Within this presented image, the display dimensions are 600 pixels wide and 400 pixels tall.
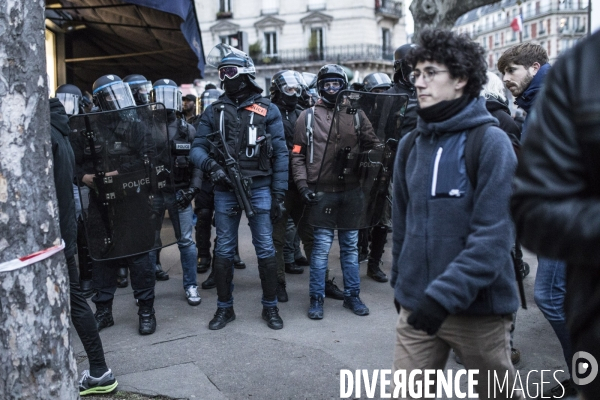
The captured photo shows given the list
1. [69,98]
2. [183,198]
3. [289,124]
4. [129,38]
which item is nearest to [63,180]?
[183,198]

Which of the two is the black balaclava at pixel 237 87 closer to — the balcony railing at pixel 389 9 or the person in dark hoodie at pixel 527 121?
the person in dark hoodie at pixel 527 121

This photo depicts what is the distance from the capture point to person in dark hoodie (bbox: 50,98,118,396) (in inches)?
146

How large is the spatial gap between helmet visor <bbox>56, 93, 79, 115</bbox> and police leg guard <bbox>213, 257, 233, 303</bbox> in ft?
6.75

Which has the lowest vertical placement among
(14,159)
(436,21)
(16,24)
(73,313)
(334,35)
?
(73,313)

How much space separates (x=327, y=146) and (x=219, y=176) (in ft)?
3.13

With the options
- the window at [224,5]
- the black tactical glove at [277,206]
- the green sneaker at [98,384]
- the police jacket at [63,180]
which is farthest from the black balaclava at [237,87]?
the window at [224,5]

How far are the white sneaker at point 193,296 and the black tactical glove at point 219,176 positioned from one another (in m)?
1.32

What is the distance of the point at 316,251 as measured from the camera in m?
5.25

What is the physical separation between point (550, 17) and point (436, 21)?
71.4 metres

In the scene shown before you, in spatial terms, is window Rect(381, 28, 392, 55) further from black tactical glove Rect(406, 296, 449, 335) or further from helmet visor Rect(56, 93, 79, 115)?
black tactical glove Rect(406, 296, 449, 335)

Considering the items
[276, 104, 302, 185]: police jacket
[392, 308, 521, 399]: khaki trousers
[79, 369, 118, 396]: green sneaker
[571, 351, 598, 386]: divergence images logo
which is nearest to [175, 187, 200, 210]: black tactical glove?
[276, 104, 302, 185]: police jacket

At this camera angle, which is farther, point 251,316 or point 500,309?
point 251,316

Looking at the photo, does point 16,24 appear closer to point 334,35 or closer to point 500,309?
point 500,309

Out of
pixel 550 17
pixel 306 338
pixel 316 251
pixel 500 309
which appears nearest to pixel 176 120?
pixel 316 251
